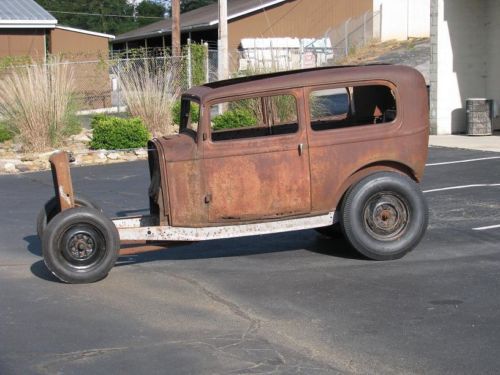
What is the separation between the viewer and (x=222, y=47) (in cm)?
2086

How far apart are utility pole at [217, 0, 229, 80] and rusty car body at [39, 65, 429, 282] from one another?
12.6 m

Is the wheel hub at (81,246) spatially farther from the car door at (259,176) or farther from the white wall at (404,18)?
the white wall at (404,18)

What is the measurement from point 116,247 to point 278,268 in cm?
156

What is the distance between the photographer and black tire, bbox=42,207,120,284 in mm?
7238

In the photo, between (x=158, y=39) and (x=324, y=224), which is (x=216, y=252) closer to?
(x=324, y=224)

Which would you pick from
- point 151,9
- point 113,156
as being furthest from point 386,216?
point 151,9

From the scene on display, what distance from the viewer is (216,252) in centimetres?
862

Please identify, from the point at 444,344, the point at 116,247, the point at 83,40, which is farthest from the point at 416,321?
the point at 83,40

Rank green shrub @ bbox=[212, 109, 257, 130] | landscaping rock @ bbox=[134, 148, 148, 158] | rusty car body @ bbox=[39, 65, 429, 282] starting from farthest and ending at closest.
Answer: landscaping rock @ bbox=[134, 148, 148, 158] < green shrub @ bbox=[212, 109, 257, 130] < rusty car body @ bbox=[39, 65, 429, 282]

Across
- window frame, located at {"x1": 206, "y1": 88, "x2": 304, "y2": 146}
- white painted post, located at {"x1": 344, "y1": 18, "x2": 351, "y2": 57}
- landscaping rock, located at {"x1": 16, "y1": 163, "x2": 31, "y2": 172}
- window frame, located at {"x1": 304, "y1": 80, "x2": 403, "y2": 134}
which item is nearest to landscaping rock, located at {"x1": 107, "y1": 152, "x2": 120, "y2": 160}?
landscaping rock, located at {"x1": 16, "y1": 163, "x2": 31, "y2": 172}

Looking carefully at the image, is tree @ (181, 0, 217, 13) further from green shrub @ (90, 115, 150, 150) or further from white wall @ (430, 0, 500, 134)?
green shrub @ (90, 115, 150, 150)

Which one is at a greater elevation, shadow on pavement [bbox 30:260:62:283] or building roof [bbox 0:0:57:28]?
building roof [bbox 0:0:57:28]

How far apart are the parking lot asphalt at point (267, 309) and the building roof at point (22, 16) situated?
20274mm

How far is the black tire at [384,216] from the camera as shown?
7.73m
